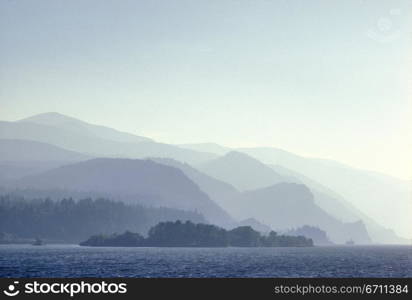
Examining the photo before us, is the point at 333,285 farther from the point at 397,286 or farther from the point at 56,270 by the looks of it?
the point at 56,270

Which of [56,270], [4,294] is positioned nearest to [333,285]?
[4,294]

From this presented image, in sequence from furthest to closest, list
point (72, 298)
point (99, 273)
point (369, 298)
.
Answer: point (99, 273)
point (369, 298)
point (72, 298)

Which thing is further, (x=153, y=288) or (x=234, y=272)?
(x=234, y=272)

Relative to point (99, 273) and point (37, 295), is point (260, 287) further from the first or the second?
point (99, 273)

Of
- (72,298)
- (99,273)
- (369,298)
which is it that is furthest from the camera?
(99,273)

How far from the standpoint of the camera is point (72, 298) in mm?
59344

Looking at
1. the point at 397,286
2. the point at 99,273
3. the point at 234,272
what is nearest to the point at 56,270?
the point at 99,273

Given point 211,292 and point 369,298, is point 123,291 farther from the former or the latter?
point 369,298

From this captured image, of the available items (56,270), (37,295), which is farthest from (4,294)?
(56,270)

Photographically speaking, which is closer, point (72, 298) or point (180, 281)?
point (72, 298)

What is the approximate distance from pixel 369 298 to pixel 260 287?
1052 cm

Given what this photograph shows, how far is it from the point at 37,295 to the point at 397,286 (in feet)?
116

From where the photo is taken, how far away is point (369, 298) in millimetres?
63625

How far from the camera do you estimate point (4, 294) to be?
2468 inches
